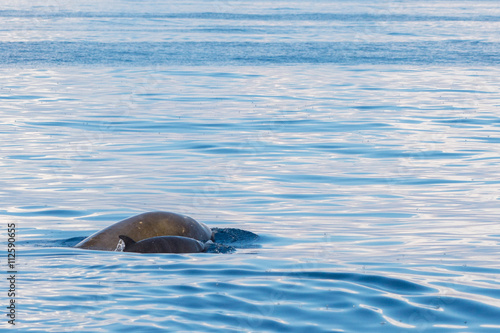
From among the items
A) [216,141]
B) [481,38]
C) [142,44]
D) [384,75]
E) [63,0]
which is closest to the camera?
[216,141]

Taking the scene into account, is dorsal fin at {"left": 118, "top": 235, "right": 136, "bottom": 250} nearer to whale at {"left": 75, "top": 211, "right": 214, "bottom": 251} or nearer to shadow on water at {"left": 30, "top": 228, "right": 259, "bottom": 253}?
whale at {"left": 75, "top": 211, "right": 214, "bottom": 251}

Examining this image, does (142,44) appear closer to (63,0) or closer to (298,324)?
(298,324)

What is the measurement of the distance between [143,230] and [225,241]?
4.65 ft

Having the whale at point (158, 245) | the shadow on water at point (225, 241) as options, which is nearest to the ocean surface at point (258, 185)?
the shadow on water at point (225, 241)

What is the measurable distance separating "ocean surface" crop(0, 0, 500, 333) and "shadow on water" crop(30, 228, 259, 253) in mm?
38

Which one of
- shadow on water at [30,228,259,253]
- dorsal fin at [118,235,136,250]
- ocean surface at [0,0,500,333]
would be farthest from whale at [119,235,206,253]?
shadow on water at [30,228,259,253]

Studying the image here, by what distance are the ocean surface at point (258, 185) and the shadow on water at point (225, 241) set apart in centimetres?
4

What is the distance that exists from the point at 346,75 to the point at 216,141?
15226 mm

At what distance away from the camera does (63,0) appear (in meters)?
113

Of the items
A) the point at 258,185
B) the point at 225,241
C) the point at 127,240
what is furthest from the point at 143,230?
the point at 258,185

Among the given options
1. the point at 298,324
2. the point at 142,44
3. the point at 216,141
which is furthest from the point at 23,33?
the point at 298,324

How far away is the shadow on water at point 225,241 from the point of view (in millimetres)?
10922

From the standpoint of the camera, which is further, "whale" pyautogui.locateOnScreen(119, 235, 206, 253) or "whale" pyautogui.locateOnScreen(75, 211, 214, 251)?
"whale" pyautogui.locateOnScreen(75, 211, 214, 251)

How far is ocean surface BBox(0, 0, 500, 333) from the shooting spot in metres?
8.33
